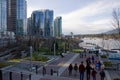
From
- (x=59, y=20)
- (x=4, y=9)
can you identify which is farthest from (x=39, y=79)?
(x=59, y=20)

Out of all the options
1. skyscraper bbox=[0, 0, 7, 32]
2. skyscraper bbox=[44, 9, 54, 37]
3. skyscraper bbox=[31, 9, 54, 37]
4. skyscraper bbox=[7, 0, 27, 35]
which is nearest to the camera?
skyscraper bbox=[0, 0, 7, 32]

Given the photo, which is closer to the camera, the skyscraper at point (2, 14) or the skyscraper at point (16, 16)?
the skyscraper at point (2, 14)

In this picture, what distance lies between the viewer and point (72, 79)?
19922mm

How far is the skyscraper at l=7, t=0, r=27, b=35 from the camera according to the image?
124375 millimetres

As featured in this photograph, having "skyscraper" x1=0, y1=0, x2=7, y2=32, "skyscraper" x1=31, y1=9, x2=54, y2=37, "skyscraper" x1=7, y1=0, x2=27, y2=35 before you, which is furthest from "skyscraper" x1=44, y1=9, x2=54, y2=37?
"skyscraper" x1=0, y1=0, x2=7, y2=32

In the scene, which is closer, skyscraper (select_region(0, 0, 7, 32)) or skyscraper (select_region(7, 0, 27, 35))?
skyscraper (select_region(0, 0, 7, 32))

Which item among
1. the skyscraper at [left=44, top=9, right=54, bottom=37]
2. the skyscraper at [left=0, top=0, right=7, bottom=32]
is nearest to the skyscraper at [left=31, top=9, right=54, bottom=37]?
Answer: the skyscraper at [left=44, top=9, right=54, bottom=37]

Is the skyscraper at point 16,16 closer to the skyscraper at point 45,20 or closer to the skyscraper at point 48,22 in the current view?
the skyscraper at point 45,20

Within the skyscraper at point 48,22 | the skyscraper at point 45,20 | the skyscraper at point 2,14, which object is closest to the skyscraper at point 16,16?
the skyscraper at point 45,20

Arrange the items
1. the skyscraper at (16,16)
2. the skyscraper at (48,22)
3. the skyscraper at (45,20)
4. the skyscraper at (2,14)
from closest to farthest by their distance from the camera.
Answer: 1. the skyscraper at (2,14)
2. the skyscraper at (16,16)
3. the skyscraper at (45,20)
4. the skyscraper at (48,22)

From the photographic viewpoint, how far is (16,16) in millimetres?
125062

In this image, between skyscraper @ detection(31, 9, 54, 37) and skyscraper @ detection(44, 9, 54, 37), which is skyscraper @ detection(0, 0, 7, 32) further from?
skyscraper @ detection(44, 9, 54, 37)

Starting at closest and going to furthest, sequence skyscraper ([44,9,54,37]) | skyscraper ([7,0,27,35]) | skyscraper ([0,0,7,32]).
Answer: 1. skyscraper ([0,0,7,32])
2. skyscraper ([7,0,27,35])
3. skyscraper ([44,9,54,37])

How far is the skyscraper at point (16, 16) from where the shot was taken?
408 feet
